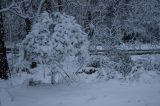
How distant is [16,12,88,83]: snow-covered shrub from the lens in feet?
34.4

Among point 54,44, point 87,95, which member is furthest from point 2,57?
point 87,95

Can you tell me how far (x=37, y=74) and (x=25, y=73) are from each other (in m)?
2.11

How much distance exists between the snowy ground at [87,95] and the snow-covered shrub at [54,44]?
3.39 ft

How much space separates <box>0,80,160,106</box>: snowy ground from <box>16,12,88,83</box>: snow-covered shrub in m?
1.03

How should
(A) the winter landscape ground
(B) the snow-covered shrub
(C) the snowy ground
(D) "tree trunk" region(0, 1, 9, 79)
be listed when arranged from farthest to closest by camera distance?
(D) "tree trunk" region(0, 1, 9, 79), (B) the snow-covered shrub, (A) the winter landscape ground, (C) the snowy ground

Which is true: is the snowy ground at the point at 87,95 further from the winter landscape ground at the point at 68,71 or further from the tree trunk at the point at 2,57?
the tree trunk at the point at 2,57

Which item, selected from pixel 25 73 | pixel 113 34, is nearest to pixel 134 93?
pixel 25 73

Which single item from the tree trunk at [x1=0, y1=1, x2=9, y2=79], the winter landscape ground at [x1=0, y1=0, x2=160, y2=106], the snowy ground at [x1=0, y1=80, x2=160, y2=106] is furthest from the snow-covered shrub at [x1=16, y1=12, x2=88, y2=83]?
the tree trunk at [x1=0, y1=1, x2=9, y2=79]

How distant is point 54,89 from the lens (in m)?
10.9

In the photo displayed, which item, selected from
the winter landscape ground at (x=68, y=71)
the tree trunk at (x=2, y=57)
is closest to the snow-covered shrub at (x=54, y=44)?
the winter landscape ground at (x=68, y=71)

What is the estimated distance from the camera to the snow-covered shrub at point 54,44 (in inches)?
413

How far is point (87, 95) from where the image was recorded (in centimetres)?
979

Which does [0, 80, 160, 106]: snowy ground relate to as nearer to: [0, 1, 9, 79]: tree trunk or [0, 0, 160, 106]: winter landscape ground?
[0, 0, 160, 106]: winter landscape ground

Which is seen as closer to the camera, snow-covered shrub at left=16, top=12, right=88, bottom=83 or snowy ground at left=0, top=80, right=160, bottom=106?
snowy ground at left=0, top=80, right=160, bottom=106
